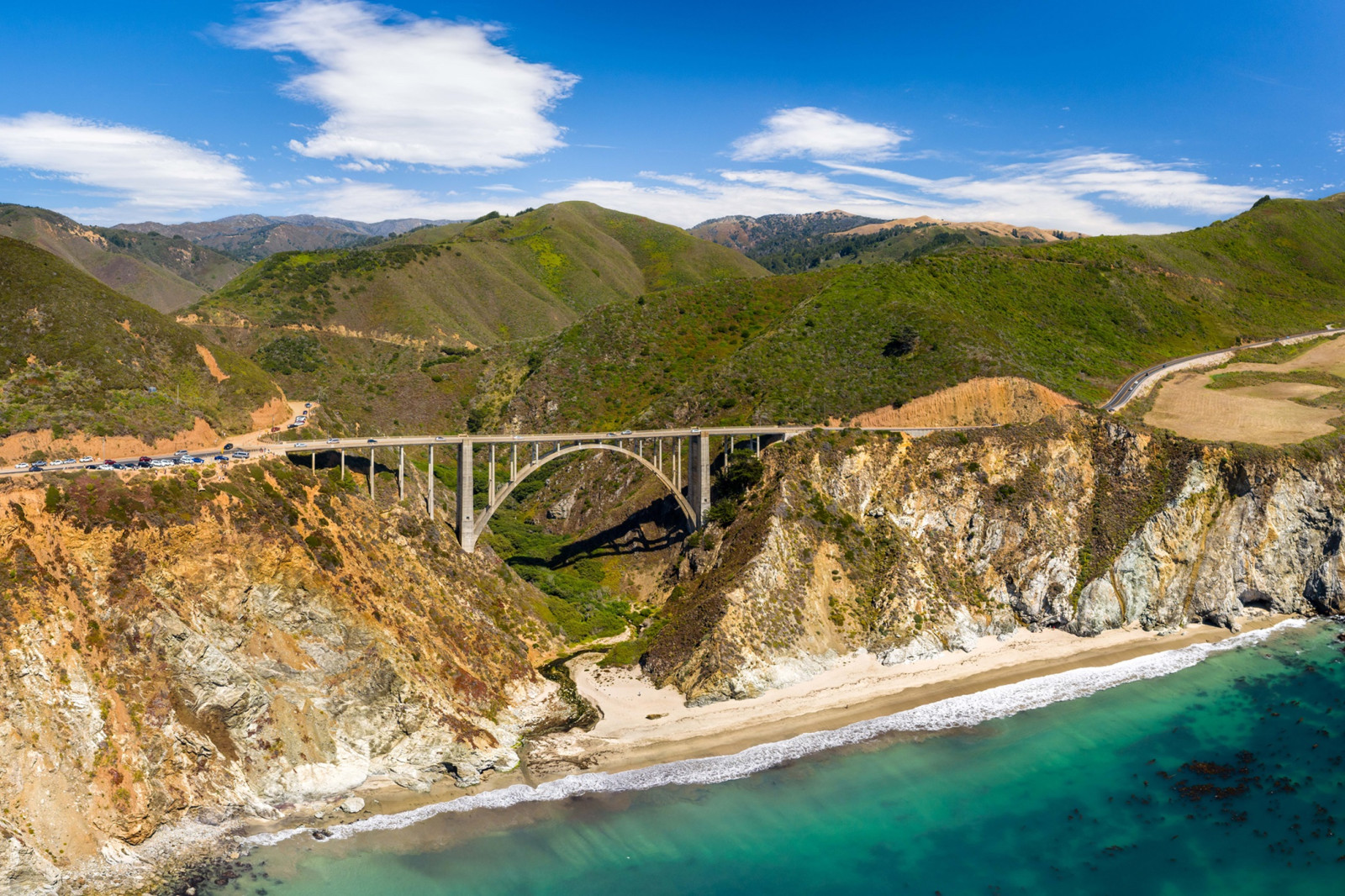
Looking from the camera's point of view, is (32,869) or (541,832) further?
(541,832)

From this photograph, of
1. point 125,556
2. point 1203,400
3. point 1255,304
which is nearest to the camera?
point 125,556

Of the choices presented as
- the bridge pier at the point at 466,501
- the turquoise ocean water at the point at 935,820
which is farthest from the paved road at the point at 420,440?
the turquoise ocean water at the point at 935,820

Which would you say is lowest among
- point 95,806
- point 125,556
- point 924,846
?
point 924,846

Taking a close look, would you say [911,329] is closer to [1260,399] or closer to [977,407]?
[977,407]

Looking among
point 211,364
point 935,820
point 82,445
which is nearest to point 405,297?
point 211,364

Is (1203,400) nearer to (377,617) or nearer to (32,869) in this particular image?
(377,617)

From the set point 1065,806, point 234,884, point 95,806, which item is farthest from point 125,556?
→ point 1065,806

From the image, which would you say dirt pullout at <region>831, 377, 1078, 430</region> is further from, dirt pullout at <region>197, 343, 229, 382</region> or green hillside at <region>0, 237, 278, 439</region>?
green hillside at <region>0, 237, 278, 439</region>
